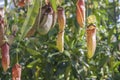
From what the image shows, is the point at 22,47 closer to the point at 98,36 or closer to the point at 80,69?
the point at 80,69

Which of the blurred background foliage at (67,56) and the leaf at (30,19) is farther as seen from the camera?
the blurred background foliage at (67,56)

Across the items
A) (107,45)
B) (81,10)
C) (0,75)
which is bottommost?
(0,75)

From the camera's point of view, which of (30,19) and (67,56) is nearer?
(30,19)

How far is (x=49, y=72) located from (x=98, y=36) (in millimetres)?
428

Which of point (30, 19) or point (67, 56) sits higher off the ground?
point (30, 19)

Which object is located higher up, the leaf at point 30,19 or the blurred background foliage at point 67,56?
the leaf at point 30,19

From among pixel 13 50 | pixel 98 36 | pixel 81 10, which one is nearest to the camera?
pixel 81 10

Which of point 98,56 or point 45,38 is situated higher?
point 45,38

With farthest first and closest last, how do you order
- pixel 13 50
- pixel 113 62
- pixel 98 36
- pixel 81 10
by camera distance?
pixel 98 36 → pixel 113 62 → pixel 13 50 → pixel 81 10

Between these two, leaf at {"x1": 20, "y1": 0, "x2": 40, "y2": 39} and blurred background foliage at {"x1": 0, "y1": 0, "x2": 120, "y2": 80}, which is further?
blurred background foliage at {"x1": 0, "y1": 0, "x2": 120, "y2": 80}

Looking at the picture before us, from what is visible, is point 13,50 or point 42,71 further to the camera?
point 42,71

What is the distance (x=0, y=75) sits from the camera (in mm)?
2193

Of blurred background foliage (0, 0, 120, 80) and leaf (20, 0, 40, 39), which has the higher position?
leaf (20, 0, 40, 39)

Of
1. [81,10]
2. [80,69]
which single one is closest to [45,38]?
[80,69]
